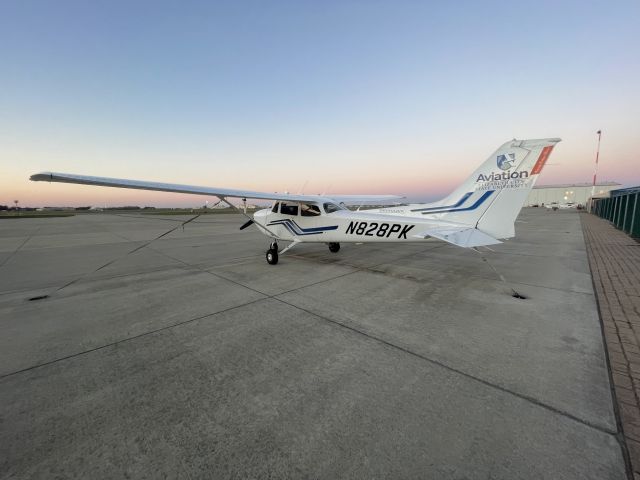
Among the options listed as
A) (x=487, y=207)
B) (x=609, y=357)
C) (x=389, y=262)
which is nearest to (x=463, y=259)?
(x=389, y=262)

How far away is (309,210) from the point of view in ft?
28.8

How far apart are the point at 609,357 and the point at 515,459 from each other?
8.34 ft

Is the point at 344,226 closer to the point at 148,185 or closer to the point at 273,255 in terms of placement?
the point at 273,255

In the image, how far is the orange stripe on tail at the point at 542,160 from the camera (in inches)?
215

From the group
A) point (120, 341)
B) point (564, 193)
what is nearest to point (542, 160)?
point (120, 341)

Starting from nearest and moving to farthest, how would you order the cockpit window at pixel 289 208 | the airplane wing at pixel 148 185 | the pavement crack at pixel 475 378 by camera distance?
the pavement crack at pixel 475 378
the airplane wing at pixel 148 185
the cockpit window at pixel 289 208

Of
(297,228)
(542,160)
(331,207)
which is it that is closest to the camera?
(542,160)

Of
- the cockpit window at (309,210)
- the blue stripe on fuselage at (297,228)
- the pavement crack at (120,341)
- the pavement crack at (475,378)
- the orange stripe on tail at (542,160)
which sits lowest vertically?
the pavement crack at (120,341)

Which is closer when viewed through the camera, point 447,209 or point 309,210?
point 447,209

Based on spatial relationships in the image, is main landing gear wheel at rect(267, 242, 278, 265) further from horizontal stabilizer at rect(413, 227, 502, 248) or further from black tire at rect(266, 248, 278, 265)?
horizontal stabilizer at rect(413, 227, 502, 248)

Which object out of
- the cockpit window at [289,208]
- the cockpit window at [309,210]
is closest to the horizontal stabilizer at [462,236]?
the cockpit window at [309,210]

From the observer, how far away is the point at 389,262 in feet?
29.5

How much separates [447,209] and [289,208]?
195 inches

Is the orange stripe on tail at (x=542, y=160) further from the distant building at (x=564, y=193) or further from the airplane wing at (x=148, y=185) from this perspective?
the distant building at (x=564, y=193)
